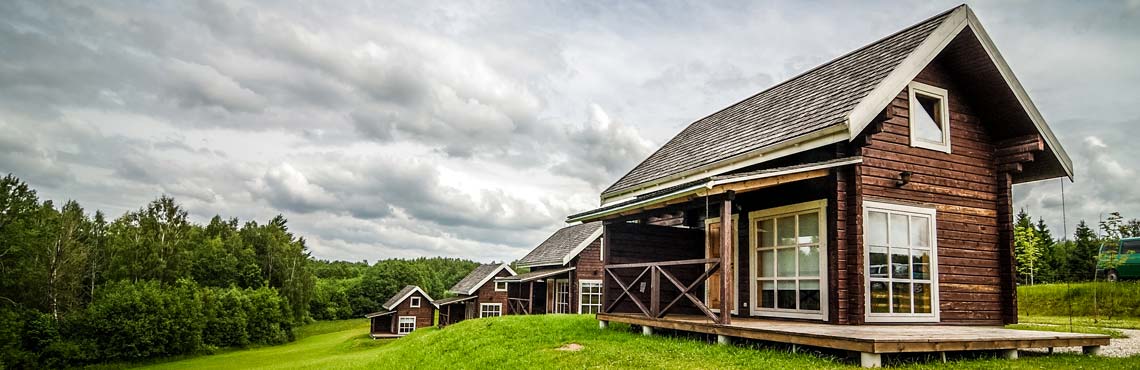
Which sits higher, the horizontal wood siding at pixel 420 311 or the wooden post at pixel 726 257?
the wooden post at pixel 726 257

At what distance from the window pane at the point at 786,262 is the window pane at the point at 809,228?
31 cm

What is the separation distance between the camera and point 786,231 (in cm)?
1135

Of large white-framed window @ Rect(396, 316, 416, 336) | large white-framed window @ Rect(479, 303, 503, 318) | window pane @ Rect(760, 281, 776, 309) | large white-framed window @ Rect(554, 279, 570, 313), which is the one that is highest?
window pane @ Rect(760, 281, 776, 309)

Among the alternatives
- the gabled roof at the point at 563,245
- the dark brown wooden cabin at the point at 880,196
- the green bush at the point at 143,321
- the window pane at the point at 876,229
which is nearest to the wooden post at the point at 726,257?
the dark brown wooden cabin at the point at 880,196

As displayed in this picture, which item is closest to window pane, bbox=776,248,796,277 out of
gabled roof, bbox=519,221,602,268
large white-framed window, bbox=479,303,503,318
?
gabled roof, bbox=519,221,602,268

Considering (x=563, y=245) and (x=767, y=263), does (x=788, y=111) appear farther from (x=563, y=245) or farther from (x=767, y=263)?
(x=563, y=245)

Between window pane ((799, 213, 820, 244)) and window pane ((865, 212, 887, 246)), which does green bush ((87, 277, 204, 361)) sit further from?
window pane ((865, 212, 887, 246))

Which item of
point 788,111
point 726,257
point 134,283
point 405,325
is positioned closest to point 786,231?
Result: point 726,257

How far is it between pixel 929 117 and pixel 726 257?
518 centimetres

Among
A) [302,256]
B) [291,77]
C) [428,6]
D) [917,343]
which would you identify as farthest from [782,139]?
[302,256]

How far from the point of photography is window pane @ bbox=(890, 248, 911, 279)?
10.6 m

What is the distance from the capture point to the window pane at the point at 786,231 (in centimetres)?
1120

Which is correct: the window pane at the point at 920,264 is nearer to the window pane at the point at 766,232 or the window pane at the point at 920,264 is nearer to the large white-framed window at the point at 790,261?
the large white-framed window at the point at 790,261

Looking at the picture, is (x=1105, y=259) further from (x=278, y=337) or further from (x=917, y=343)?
(x=278, y=337)
